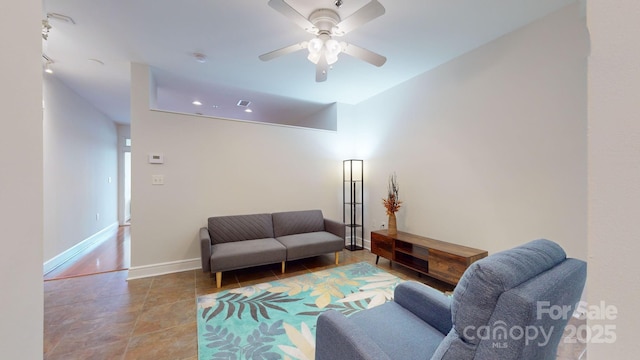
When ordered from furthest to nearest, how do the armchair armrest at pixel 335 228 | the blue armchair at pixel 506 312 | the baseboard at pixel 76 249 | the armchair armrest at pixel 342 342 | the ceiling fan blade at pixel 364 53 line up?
the armchair armrest at pixel 335 228 < the baseboard at pixel 76 249 < the ceiling fan blade at pixel 364 53 < the armchair armrest at pixel 342 342 < the blue armchair at pixel 506 312

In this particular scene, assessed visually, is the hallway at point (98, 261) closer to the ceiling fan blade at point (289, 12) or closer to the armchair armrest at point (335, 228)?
the armchair armrest at point (335, 228)

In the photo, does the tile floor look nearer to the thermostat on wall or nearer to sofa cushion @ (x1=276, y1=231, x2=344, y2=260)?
sofa cushion @ (x1=276, y1=231, x2=344, y2=260)

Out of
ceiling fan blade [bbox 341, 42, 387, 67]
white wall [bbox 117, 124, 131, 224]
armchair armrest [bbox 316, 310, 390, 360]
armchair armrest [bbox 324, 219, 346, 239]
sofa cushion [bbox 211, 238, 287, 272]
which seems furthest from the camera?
white wall [bbox 117, 124, 131, 224]

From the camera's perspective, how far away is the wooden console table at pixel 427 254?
8.42ft

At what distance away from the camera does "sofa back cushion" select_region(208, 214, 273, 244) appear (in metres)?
3.38

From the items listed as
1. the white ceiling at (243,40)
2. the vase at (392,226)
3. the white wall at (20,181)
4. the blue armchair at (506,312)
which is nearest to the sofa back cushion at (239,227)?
the vase at (392,226)

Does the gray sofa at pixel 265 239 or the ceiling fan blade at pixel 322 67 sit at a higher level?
the ceiling fan blade at pixel 322 67

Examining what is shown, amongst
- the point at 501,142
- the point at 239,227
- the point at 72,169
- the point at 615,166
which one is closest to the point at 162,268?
the point at 239,227

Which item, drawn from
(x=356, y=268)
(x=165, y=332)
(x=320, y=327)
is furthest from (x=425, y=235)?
(x=165, y=332)

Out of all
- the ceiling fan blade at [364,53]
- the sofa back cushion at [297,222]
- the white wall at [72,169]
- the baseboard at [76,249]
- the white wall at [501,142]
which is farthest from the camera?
the sofa back cushion at [297,222]

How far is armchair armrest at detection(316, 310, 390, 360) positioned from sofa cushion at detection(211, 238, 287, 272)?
184 centimetres

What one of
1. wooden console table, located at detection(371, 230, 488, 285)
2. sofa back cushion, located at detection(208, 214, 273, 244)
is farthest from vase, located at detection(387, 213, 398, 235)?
sofa back cushion, located at detection(208, 214, 273, 244)

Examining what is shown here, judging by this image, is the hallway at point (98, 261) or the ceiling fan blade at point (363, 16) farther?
the hallway at point (98, 261)

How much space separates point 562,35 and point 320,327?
313 cm
